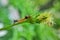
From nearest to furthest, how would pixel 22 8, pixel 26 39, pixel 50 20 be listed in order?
1. pixel 50 20
2. pixel 26 39
3. pixel 22 8

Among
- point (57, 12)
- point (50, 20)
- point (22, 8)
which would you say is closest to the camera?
point (50, 20)

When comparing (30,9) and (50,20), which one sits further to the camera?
(30,9)

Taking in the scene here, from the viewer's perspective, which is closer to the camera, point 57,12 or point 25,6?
point 25,6

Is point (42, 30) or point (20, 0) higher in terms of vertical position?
point (20, 0)

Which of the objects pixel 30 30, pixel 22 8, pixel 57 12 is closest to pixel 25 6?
pixel 22 8

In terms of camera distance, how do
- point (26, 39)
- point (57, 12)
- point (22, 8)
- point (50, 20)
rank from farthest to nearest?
point (57, 12)
point (22, 8)
point (26, 39)
point (50, 20)

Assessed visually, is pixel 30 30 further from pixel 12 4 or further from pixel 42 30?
pixel 12 4

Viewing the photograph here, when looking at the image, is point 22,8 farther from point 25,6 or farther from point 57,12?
point 57,12

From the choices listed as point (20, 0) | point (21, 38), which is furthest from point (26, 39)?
point (20, 0)

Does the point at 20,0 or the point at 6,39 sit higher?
the point at 20,0
